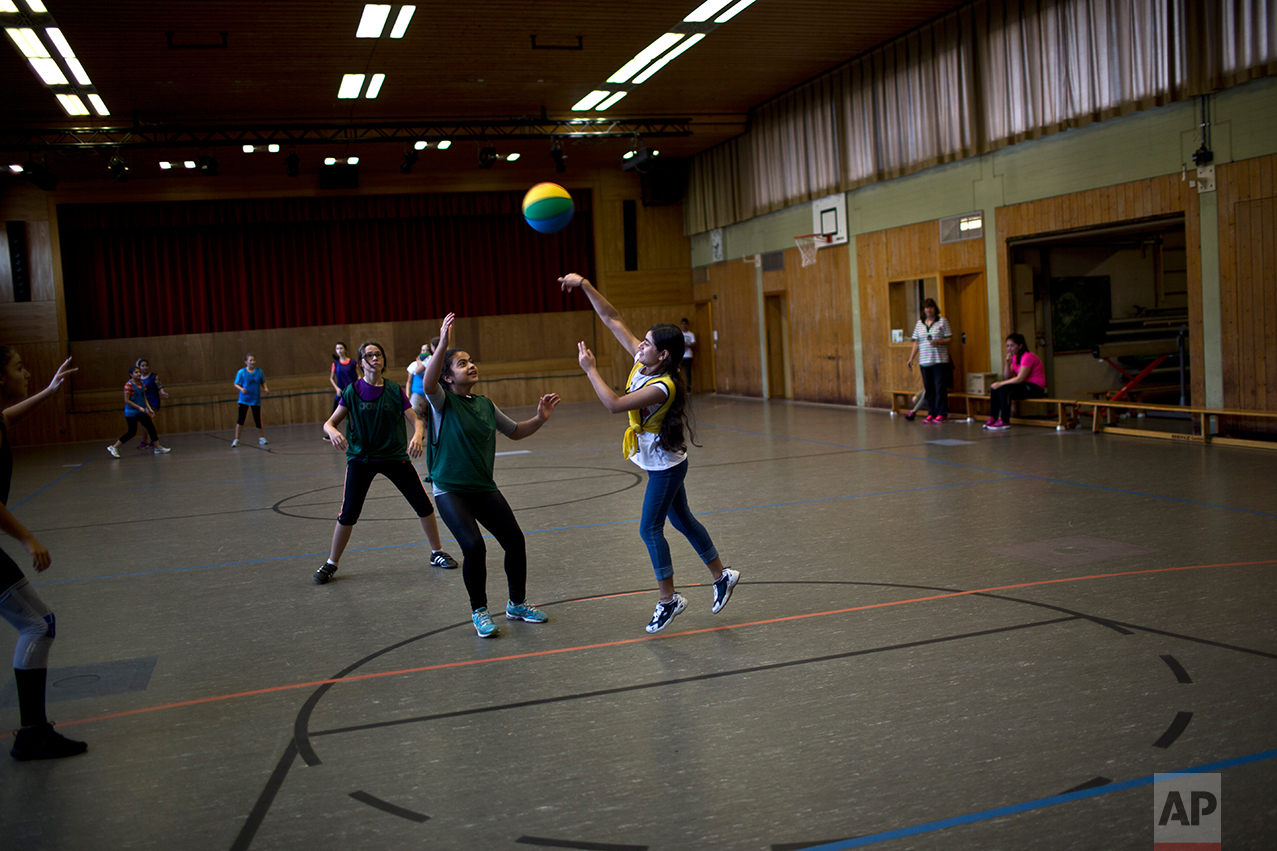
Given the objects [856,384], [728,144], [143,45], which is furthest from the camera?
[728,144]

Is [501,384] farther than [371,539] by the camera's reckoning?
Yes

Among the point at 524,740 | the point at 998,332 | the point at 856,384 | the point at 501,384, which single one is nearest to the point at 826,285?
the point at 856,384

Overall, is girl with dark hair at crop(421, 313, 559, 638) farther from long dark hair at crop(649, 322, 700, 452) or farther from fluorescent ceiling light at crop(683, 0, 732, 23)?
fluorescent ceiling light at crop(683, 0, 732, 23)

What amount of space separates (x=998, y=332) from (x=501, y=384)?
1433 cm

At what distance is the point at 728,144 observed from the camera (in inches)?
975

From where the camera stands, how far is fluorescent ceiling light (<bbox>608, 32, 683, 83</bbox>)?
653 inches

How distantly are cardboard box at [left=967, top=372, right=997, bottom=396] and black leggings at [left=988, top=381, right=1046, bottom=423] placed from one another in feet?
2.80

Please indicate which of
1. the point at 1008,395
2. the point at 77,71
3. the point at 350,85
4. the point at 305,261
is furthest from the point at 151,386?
the point at 1008,395

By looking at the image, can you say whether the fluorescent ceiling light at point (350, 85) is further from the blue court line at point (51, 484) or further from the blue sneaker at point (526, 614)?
the blue sneaker at point (526, 614)

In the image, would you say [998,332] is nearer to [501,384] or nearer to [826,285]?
[826,285]

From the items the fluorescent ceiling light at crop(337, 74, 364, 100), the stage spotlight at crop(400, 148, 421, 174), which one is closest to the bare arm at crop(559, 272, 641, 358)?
the fluorescent ceiling light at crop(337, 74, 364, 100)

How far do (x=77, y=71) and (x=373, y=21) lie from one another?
18.0 feet

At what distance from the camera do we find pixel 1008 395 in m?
15.1

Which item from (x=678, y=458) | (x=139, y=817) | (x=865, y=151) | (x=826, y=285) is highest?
(x=865, y=151)
